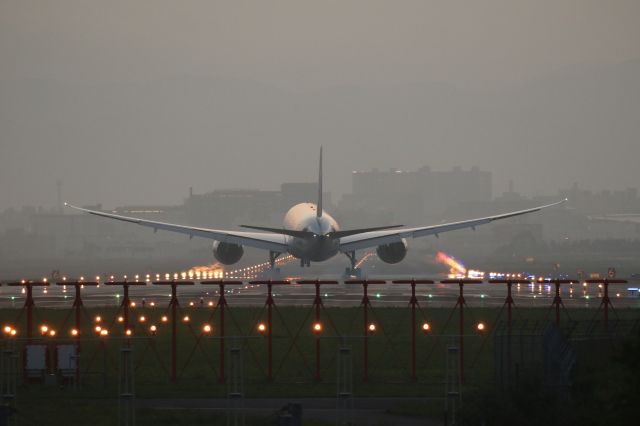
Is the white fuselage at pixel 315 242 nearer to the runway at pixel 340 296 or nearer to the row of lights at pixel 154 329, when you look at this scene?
the runway at pixel 340 296

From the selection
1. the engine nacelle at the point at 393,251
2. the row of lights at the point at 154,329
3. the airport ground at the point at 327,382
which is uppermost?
the engine nacelle at the point at 393,251

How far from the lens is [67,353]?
47312mm

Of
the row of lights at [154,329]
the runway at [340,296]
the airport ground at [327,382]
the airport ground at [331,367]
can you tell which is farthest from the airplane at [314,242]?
the row of lights at [154,329]

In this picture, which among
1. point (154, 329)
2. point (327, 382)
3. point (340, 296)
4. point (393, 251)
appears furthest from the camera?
point (393, 251)

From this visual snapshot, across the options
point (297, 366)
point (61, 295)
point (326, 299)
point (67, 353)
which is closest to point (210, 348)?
point (297, 366)

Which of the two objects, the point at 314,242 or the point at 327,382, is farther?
the point at 314,242

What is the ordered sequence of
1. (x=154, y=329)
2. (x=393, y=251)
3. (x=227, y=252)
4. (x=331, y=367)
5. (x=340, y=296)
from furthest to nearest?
(x=227, y=252)
(x=393, y=251)
(x=340, y=296)
(x=154, y=329)
(x=331, y=367)

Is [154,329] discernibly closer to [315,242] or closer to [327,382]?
[327,382]

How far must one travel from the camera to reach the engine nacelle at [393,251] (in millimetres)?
92375

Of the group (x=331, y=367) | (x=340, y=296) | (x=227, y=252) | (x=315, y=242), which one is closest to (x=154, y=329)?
(x=331, y=367)

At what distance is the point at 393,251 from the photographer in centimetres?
9275

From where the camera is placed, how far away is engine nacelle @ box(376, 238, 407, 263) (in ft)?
303

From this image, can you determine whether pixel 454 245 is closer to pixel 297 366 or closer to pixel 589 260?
pixel 589 260

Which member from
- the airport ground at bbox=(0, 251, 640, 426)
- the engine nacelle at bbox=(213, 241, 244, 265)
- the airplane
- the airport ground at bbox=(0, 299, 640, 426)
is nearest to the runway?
the airport ground at bbox=(0, 251, 640, 426)
